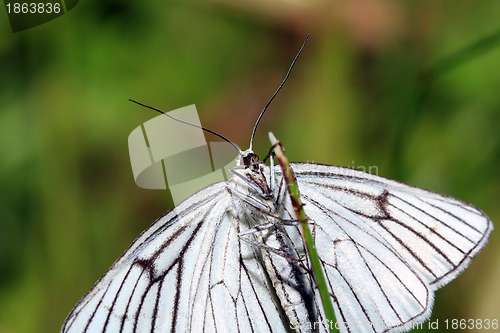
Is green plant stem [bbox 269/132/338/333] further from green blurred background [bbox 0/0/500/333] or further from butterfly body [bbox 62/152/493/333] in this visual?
green blurred background [bbox 0/0/500/333]

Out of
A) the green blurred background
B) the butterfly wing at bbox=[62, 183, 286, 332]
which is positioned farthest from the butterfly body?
the green blurred background

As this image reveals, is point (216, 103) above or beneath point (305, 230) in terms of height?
above

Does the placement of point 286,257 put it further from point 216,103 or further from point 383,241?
point 216,103

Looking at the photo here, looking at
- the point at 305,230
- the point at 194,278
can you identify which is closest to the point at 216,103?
the point at 194,278

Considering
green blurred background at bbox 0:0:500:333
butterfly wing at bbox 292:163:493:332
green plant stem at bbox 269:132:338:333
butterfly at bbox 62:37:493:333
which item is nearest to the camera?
green plant stem at bbox 269:132:338:333

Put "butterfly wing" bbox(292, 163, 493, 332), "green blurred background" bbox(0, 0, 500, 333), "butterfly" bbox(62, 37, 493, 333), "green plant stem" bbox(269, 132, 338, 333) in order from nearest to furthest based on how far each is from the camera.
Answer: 1. "green plant stem" bbox(269, 132, 338, 333)
2. "butterfly" bbox(62, 37, 493, 333)
3. "butterfly wing" bbox(292, 163, 493, 332)
4. "green blurred background" bbox(0, 0, 500, 333)

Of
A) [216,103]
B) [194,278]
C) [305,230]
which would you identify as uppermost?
[216,103]

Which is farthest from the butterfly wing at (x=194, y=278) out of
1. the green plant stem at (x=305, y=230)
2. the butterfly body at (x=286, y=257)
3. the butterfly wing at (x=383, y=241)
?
the green plant stem at (x=305, y=230)

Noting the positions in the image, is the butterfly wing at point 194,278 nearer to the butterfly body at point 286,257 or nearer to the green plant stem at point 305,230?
the butterfly body at point 286,257
